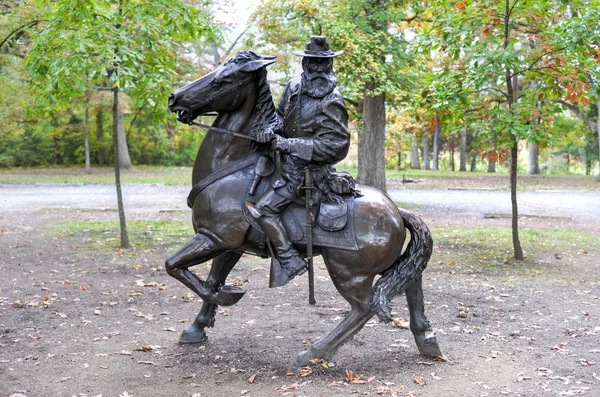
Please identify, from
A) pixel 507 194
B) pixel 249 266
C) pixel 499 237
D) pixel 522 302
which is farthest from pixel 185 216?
pixel 507 194

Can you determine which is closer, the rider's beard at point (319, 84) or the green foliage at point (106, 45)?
the rider's beard at point (319, 84)

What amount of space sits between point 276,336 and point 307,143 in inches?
84.5

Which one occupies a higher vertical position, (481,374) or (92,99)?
(92,99)

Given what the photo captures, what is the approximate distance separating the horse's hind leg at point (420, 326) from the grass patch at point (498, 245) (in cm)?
413

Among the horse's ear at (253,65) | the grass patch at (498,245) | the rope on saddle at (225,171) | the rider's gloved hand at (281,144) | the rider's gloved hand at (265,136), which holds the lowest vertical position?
the grass patch at (498,245)

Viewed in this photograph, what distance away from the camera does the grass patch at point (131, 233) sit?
11016mm

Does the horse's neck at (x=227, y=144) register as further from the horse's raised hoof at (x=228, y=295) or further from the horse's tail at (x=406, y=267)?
the horse's tail at (x=406, y=267)

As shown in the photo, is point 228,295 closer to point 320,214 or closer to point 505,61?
point 320,214

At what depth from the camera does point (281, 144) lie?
16.0ft

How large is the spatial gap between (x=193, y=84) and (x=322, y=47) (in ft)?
3.51

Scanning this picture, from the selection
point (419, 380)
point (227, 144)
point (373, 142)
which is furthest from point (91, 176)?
point (419, 380)

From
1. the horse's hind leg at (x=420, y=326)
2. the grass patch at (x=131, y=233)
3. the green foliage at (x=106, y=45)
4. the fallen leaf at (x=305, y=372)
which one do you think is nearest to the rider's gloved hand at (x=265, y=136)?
the horse's hind leg at (x=420, y=326)

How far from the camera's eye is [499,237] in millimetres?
11695

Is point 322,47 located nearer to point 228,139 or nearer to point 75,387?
point 228,139
